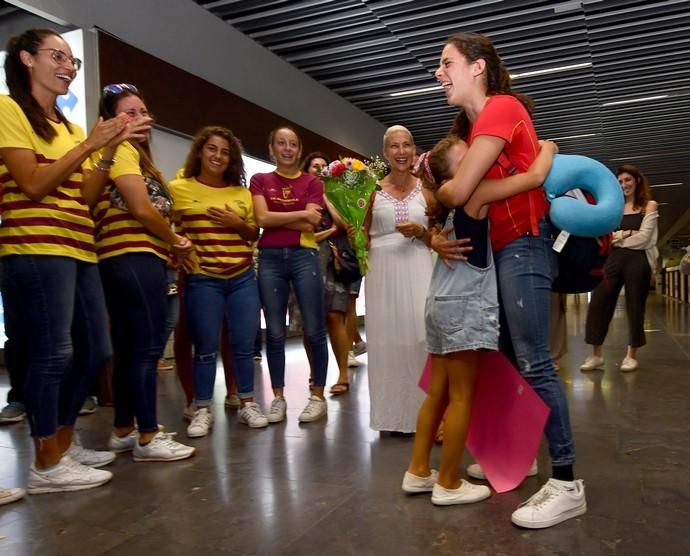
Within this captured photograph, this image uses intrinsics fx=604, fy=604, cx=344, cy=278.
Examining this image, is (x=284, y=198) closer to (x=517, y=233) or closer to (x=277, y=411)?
(x=277, y=411)

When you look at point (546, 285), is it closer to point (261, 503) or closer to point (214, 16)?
point (261, 503)

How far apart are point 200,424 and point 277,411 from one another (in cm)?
Result: 42

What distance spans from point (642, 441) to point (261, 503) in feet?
5.41

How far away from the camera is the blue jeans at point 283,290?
3.11 m

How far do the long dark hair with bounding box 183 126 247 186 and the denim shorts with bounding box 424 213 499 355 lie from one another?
1522 millimetres

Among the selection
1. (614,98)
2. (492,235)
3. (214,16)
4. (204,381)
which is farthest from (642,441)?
(614,98)

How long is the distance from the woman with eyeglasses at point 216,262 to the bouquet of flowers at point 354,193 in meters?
0.48

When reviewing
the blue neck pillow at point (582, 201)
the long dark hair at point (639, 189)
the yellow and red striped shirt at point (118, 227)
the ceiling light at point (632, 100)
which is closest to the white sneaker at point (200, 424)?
the yellow and red striped shirt at point (118, 227)

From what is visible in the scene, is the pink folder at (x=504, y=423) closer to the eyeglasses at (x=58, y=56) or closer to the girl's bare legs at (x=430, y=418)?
the girl's bare legs at (x=430, y=418)

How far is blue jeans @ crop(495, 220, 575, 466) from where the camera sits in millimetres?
1815

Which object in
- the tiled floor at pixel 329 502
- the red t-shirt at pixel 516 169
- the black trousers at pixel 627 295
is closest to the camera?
the tiled floor at pixel 329 502

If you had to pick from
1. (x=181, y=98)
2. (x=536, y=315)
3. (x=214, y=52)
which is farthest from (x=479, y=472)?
Answer: (x=214, y=52)

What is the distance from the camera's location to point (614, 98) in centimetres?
945

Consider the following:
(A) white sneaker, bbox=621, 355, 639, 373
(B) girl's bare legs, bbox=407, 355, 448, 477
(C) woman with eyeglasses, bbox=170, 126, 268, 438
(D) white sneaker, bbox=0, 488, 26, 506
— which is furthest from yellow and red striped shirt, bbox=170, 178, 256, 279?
(A) white sneaker, bbox=621, 355, 639, 373
